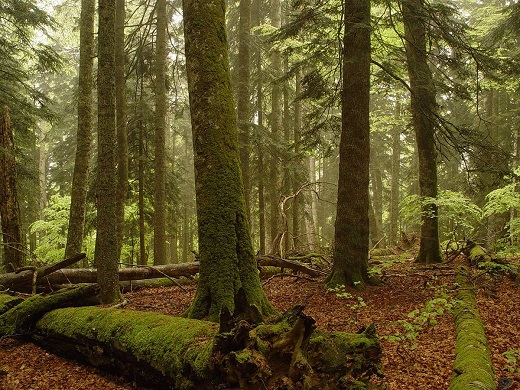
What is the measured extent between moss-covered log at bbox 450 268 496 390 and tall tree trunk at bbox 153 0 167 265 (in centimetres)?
922

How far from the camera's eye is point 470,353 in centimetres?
444

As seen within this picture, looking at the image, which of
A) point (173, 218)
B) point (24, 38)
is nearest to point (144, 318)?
point (24, 38)

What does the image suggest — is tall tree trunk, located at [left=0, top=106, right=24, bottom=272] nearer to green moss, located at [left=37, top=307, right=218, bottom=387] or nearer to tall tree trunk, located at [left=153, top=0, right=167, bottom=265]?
tall tree trunk, located at [left=153, top=0, right=167, bottom=265]

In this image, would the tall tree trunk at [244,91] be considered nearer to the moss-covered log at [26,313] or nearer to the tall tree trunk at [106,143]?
the tall tree trunk at [106,143]

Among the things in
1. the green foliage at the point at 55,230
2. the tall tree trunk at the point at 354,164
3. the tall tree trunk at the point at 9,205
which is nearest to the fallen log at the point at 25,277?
the tall tree trunk at the point at 9,205

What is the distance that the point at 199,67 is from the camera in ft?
→ 18.5

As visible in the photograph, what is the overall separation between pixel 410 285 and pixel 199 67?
6.46 meters

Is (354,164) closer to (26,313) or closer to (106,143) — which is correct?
(106,143)

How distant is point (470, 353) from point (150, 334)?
3.66 m

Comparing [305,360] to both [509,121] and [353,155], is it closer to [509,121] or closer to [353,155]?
[353,155]

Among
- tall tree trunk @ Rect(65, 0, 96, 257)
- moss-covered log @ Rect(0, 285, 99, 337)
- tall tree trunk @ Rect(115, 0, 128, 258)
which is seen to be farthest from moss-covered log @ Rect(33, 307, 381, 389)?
tall tree trunk @ Rect(115, 0, 128, 258)

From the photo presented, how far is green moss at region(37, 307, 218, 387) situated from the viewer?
365cm

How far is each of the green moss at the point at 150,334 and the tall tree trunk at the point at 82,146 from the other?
18.1 ft

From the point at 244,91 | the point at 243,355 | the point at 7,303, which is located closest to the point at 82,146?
the point at 244,91
